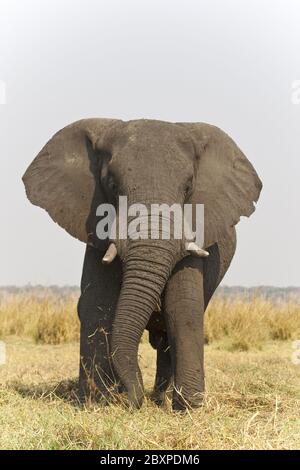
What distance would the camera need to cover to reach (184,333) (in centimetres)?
734

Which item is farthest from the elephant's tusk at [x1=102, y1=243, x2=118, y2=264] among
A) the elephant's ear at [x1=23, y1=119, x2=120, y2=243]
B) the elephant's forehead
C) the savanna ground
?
the savanna ground

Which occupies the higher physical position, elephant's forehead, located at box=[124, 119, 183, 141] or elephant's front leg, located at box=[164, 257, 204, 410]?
elephant's forehead, located at box=[124, 119, 183, 141]

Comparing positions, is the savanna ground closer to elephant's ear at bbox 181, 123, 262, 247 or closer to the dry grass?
the dry grass

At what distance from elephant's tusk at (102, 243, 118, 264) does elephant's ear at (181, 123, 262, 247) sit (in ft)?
3.26

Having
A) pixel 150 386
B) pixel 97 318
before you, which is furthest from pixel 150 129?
pixel 150 386

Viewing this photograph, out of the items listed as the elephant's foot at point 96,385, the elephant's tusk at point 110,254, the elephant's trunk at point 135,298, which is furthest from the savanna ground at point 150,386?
the elephant's tusk at point 110,254

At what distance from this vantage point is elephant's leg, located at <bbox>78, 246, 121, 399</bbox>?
771 cm

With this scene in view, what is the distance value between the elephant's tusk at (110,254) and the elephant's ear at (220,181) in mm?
994

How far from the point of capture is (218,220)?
312 inches

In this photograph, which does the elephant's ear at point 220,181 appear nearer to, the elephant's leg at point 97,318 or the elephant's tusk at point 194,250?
the elephant's tusk at point 194,250

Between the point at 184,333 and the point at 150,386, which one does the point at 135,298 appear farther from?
the point at 150,386

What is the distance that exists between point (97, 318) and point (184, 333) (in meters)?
0.85

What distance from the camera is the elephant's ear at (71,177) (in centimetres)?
792

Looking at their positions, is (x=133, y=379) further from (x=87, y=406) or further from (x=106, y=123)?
(x=106, y=123)
